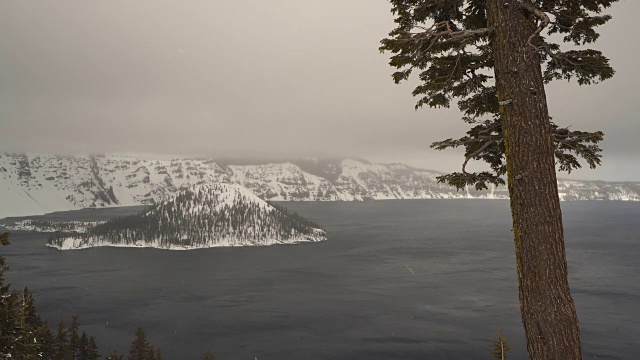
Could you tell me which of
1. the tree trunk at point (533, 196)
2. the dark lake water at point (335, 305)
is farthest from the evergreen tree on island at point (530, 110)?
the dark lake water at point (335, 305)

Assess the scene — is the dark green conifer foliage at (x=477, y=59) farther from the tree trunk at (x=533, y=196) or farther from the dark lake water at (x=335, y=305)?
the dark lake water at (x=335, y=305)

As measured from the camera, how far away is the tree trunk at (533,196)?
17.3ft

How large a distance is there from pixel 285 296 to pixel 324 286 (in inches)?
730

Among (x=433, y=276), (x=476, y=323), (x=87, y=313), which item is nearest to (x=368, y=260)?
(x=433, y=276)

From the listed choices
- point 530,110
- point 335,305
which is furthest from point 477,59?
point 335,305

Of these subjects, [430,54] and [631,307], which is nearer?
[430,54]

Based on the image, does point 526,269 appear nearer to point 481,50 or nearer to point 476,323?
point 481,50

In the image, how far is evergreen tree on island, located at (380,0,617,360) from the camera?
5.29 meters

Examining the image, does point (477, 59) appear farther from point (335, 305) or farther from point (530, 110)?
point (335, 305)

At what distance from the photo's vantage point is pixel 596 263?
552ft

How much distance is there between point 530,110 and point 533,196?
127 centimetres

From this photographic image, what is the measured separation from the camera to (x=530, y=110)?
18.1 feet

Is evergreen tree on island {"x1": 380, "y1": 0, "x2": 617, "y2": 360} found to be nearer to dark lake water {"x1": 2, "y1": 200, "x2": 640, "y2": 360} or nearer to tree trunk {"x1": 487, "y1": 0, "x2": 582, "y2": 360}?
tree trunk {"x1": 487, "y1": 0, "x2": 582, "y2": 360}

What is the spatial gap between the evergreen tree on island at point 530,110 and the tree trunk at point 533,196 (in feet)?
0.04
